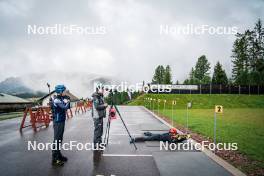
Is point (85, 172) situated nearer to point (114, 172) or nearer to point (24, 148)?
point (114, 172)

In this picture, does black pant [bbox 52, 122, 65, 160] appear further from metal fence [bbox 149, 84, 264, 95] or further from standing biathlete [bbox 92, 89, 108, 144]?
metal fence [bbox 149, 84, 264, 95]

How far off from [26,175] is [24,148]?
3.47m

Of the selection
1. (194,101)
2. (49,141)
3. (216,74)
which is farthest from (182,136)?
(216,74)

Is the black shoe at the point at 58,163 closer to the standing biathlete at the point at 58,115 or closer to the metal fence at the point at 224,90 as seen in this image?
the standing biathlete at the point at 58,115

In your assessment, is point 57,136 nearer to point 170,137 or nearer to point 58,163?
point 58,163

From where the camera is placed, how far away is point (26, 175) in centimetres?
621

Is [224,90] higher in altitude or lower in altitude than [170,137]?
higher

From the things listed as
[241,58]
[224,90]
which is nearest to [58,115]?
[224,90]

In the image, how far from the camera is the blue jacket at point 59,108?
23.8 ft

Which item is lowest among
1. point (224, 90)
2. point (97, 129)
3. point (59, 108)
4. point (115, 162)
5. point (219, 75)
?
point (115, 162)

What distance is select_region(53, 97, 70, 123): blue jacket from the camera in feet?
23.8

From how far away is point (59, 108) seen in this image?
7.41 m

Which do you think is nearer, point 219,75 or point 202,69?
point 219,75

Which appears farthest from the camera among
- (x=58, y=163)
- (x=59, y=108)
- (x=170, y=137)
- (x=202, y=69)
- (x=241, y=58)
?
(x=202, y=69)
